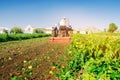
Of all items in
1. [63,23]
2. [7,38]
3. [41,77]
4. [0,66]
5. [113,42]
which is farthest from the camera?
[7,38]

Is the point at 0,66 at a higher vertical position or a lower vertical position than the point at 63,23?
lower

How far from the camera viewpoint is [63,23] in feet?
66.7

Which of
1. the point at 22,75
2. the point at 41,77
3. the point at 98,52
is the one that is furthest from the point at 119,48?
the point at 22,75

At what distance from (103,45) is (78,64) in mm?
900

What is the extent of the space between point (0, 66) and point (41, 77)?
6.33 ft

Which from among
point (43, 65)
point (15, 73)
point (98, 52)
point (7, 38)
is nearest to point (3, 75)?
point (15, 73)

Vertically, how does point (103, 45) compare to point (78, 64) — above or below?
above

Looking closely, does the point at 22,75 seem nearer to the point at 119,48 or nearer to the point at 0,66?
the point at 0,66

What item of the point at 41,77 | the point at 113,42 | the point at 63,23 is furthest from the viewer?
the point at 63,23

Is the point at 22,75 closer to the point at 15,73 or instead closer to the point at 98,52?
the point at 15,73

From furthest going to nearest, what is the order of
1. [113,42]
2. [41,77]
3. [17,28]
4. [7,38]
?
[17,28] < [7,38] < [113,42] < [41,77]

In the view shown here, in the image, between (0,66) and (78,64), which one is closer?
(78,64)

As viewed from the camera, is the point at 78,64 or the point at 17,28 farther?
the point at 17,28

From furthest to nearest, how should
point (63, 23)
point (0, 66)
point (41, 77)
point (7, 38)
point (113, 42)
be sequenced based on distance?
1. point (7, 38)
2. point (63, 23)
3. point (0, 66)
4. point (113, 42)
5. point (41, 77)
